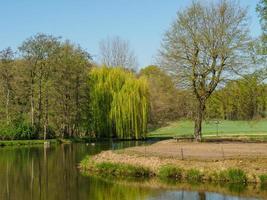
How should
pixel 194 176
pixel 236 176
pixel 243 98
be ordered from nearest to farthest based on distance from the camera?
pixel 236 176
pixel 194 176
pixel 243 98

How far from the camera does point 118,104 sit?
65438 millimetres

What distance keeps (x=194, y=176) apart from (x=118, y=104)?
1498 inches

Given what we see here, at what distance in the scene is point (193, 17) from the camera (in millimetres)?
47344

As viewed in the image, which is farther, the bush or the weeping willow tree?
the weeping willow tree

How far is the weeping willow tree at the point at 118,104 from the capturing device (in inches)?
2559

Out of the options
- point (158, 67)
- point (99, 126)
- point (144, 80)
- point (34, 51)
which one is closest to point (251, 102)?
point (158, 67)

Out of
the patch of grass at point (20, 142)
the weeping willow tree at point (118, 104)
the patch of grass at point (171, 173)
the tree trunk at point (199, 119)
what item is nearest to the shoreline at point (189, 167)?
the patch of grass at point (171, 173)

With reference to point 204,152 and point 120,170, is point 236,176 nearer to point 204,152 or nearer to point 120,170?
point 120,170

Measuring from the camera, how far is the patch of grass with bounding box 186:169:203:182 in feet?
91.3

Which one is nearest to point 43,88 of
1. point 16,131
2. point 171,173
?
point 16,131

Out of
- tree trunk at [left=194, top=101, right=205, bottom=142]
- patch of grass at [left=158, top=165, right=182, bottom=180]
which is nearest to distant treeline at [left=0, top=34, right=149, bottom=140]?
tree trunk at [left=194, top=101, right=205, bottom=142]

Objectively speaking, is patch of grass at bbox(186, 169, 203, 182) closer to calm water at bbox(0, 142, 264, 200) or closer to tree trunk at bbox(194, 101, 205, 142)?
calm water at bbox(0, 142, 264, 200)

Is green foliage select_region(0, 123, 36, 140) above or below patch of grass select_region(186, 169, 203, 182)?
above

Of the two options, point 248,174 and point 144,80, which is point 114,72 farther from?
point 248,174
